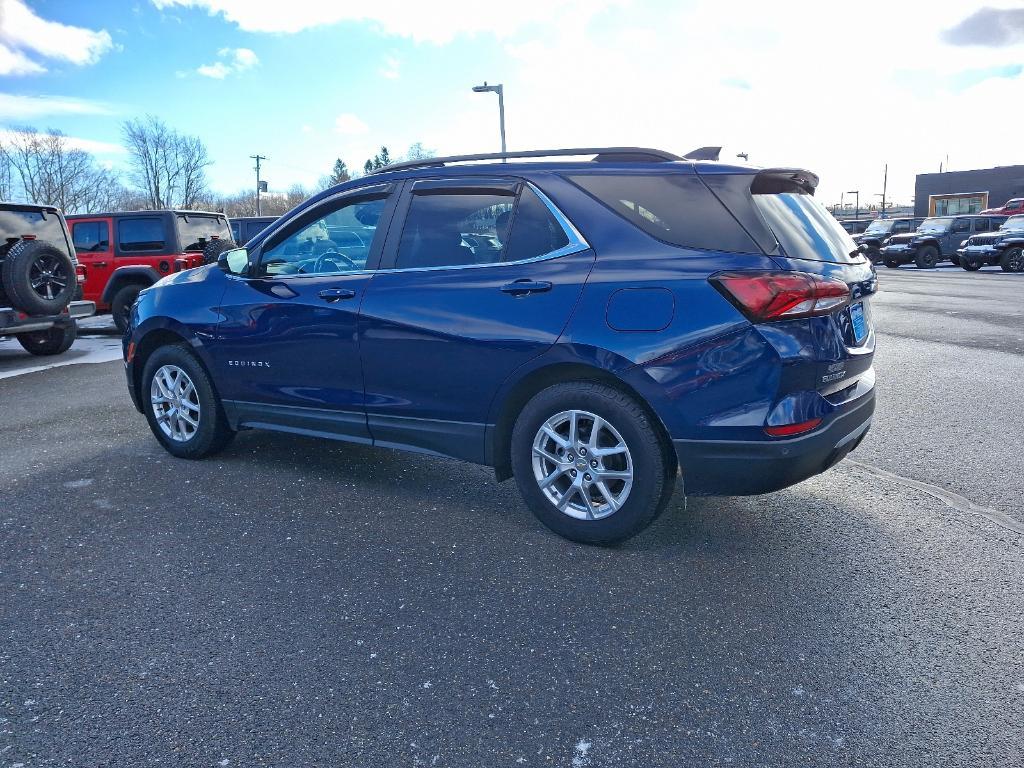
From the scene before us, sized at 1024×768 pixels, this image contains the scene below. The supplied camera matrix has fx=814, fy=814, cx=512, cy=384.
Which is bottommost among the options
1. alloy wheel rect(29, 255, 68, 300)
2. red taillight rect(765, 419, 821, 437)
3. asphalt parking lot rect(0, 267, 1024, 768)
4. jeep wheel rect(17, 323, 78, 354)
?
asphalt parking lot rect(0, 267, 1024, 768)

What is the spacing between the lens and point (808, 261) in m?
3.43

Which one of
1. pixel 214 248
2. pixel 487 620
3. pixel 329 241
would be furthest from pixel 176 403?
pixel 214 248

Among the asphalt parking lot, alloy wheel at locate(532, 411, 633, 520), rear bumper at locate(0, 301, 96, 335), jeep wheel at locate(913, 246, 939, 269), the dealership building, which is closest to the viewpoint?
the asphalt parking lot

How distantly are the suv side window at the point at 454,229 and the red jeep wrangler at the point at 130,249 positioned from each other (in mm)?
9025

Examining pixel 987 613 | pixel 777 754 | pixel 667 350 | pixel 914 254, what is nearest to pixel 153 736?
pixel 777 754

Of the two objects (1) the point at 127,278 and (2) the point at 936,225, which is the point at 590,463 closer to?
(1) the point at 127,278

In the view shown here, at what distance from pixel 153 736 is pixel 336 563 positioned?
1289mm

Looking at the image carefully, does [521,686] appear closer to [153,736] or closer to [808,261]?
[153,736]

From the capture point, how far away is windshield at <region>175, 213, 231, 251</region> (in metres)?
12.7

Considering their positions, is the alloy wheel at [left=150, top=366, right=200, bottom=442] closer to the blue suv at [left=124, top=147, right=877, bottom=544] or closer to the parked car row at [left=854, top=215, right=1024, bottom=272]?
the blue suv at [left=124, top=147, right=877, bottom=544]

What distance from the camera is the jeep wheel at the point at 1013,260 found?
998 inches

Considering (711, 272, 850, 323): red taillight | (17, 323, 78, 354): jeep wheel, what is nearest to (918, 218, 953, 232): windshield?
(17, 323, 78, 354): jeep wheel

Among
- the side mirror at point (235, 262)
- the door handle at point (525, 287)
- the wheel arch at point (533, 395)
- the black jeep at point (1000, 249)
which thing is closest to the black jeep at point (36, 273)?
the side mirror at point (235, 262)

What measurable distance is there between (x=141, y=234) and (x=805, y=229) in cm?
1161
